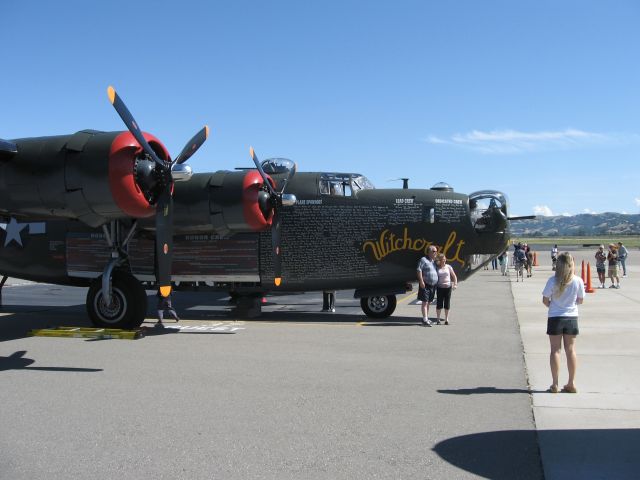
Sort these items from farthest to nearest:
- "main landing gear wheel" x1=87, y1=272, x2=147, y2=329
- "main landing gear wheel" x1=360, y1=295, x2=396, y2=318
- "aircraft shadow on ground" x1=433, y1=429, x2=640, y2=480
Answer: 1. "main landing gear wheel" x1=360, y1=295, x2=396, y2=318
2. "main landing gear wheel" x1=87, y1=272, x2=147, y2=329
3. "aircraft shadow on ground" x1=433, y1=429, x2=640, y2=480

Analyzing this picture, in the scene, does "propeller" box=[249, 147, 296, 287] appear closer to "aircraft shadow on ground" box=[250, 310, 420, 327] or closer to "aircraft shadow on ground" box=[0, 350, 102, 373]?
"aircraft shadow on ground" box=[250, 310, 420, 327]

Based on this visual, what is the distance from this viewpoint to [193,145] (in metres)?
11.0

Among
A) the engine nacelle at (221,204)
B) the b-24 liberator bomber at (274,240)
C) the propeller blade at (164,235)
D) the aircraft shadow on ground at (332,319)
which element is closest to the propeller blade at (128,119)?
the propeller blade at (164,235)

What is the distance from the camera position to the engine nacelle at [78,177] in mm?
9664

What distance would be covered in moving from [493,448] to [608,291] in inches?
756

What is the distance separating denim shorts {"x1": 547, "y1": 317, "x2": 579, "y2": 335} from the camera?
6.96m

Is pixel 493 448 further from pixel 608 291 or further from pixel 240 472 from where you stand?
pixel 608 291

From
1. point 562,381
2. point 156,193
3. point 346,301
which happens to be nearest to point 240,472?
point 562,381

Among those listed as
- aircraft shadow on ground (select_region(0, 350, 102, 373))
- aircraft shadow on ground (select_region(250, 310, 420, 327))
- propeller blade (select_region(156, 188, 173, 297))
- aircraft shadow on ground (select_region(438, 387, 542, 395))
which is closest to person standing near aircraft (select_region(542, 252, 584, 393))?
aircraft shadow on ground (select_region(438, 387, 542, 395))

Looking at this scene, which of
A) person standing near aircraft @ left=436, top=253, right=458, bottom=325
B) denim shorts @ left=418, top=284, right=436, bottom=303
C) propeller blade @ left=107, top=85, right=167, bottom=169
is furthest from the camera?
person standing near aircraft @ left=436, top=253, right=458, bottom=325

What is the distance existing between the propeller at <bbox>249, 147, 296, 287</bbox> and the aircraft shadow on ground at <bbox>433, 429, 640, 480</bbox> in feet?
28.6

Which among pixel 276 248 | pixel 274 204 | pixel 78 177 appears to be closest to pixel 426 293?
pixel 276 248

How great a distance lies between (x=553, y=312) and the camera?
7082 mm

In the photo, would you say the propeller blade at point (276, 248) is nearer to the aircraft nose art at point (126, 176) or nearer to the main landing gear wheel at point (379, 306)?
the main landing gear wheel at point (379, 306)
